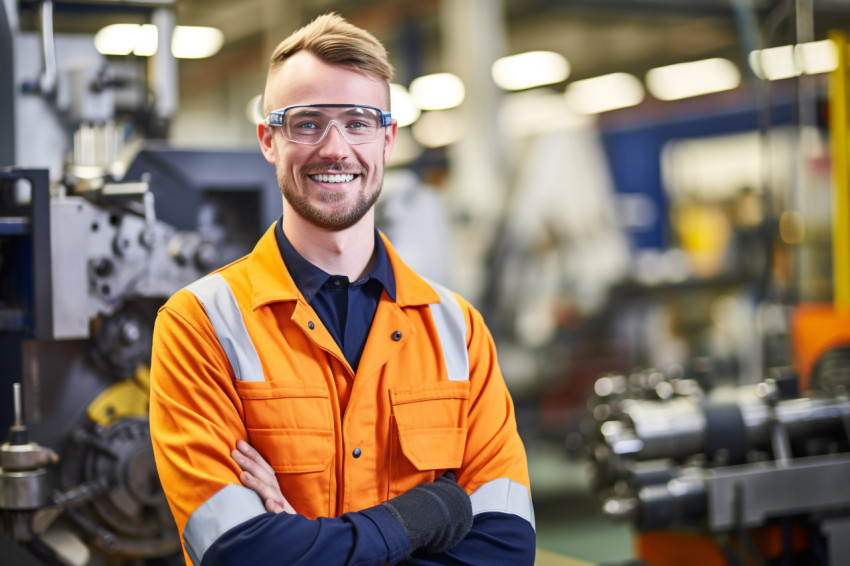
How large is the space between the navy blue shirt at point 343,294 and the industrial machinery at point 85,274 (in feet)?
2.73

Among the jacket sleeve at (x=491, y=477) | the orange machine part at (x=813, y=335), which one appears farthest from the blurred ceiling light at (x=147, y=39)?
the orange machine part at (x=813, y=335)

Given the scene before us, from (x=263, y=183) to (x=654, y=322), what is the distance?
4429 millimetres

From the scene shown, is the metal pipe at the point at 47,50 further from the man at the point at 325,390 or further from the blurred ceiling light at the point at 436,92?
the blurred ceiling light at the point at 436,92

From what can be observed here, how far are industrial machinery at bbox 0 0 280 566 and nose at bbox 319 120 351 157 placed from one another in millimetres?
923

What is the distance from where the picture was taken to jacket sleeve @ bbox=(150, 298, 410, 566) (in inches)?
53.8

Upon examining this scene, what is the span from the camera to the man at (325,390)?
141cm

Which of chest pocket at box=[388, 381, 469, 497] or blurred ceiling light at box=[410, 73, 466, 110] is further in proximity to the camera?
blurred ceiling light at box=[410, 73, 466, 110]

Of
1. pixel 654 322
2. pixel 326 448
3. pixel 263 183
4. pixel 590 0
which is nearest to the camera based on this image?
pixel 326 448

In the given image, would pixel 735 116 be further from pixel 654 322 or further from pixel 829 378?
pixel 829 378

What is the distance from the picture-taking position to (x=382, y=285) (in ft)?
5.37

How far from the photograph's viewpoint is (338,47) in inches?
58.9

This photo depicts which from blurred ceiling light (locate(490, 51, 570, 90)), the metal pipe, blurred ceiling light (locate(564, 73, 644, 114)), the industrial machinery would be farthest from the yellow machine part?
blurred ceiling light (locate(564, 73, 644, 114))

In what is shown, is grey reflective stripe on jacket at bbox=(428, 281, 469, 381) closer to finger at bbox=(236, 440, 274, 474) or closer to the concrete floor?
finger at bbox=(236, 440, 274, 474)

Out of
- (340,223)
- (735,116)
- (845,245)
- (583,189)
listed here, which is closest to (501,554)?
(340,223)
